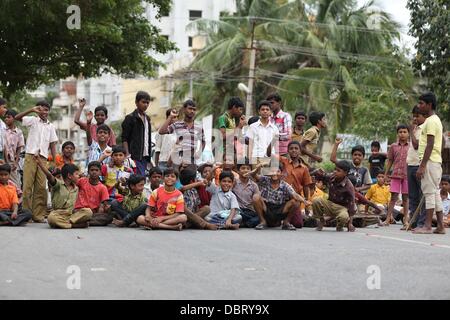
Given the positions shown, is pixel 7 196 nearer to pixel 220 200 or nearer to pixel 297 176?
pixel 220 200

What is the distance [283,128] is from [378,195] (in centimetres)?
254

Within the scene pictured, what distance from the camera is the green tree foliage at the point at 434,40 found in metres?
21.8

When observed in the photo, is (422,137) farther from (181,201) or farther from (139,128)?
→ (139,128)

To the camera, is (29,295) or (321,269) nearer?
(29,295)

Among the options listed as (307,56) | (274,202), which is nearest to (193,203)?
(274,202)

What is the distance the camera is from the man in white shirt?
1469cm

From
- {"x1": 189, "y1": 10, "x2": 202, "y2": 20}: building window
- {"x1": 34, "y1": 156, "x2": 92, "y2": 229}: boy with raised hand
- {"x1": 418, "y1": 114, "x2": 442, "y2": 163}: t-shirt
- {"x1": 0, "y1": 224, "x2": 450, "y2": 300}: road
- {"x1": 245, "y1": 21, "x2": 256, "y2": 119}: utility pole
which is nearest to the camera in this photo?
{"x1": 0, "y1": 224, "x2": 450, "y2": 300}: road

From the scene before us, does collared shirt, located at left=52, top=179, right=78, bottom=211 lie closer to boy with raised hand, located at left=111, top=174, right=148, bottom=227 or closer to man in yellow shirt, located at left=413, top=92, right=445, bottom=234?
boy with raised hand, located at left=111, top=174, right=148, bottom=227

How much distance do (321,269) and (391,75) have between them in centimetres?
3474

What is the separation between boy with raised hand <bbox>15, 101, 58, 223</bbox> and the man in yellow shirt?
5908 mm

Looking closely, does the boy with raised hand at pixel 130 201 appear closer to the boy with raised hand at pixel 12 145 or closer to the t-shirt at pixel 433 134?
the boy with raised hand at pixel 12 145

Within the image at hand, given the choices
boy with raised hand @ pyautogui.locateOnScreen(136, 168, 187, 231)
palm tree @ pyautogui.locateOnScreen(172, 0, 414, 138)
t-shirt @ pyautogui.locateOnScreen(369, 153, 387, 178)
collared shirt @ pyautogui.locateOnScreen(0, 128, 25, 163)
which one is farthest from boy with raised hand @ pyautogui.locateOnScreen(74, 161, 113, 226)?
palm tree @ pyautogui.locateOnScreen(172, 0, 414, 138)

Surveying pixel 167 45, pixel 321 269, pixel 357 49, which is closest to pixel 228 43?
pixel 357 49

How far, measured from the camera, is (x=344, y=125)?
4366 cm
